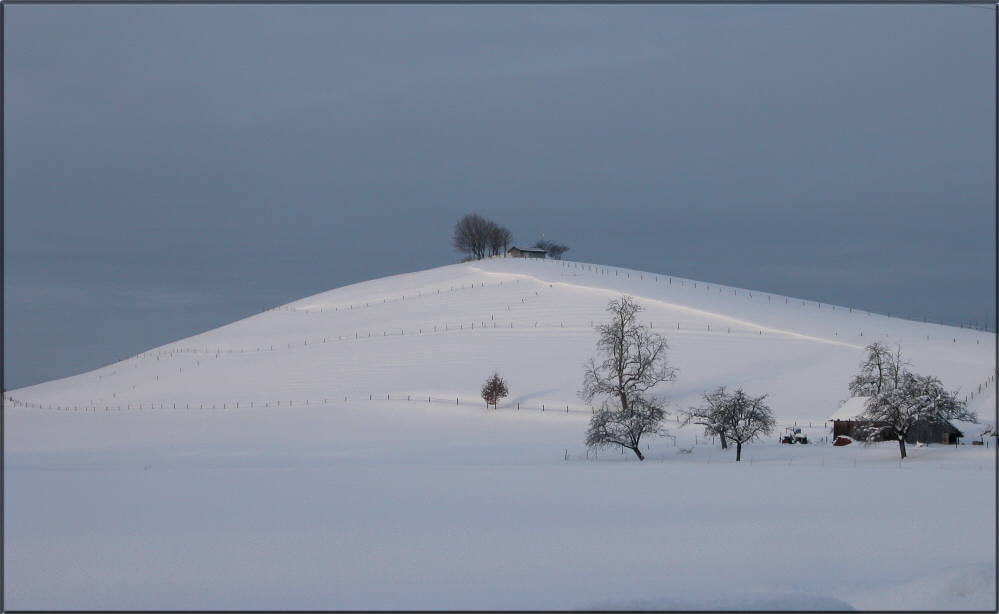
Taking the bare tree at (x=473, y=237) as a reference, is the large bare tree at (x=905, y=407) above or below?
below

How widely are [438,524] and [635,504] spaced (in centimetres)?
736

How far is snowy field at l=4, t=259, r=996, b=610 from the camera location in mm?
21250

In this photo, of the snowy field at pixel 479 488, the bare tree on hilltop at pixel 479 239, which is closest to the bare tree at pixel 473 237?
the bare tree on hilltop at pixel 479 239

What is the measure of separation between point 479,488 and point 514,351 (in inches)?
1753

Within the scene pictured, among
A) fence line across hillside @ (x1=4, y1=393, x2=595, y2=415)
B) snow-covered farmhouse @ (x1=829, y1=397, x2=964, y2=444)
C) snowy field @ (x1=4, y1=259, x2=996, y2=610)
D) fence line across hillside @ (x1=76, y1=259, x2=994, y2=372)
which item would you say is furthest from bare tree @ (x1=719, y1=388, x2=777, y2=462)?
fence line across hillside @ (x1=76, y1=259, x2=994, y2=372)

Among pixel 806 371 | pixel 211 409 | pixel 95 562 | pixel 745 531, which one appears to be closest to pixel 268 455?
pixel 211 409

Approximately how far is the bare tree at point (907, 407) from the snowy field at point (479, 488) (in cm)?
160

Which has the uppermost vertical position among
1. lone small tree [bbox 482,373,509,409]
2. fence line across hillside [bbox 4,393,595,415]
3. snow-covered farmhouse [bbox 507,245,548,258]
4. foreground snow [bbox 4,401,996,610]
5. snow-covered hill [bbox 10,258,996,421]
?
snow-covered farmhouse [bbox 507,245,548,258]

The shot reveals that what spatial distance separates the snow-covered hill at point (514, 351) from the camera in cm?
6881

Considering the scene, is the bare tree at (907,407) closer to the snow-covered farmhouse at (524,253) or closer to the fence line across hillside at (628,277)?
the fence line across hillside at (628,277)

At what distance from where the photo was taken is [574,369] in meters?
73.4

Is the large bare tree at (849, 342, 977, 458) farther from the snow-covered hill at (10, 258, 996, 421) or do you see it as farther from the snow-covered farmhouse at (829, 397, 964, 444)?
the snow-covered hill at (10, 258, 996, 421)

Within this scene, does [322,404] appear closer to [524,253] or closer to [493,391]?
[493,391]

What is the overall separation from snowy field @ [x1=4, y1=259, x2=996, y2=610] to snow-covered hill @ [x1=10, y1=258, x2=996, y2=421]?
41 cm
